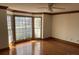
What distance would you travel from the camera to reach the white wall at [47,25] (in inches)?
224

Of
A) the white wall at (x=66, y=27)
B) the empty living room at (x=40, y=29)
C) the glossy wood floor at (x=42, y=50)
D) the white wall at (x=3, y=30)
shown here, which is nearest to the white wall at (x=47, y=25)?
the empty living room at (x=40, y=29)

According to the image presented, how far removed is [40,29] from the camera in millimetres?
5750

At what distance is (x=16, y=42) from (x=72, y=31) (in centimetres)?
246

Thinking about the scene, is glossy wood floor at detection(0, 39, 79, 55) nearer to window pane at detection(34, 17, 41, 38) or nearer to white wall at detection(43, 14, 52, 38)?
window pane at detection(34, 17, 41, 38)

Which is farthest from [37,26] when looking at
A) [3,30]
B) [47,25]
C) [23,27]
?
[3,30]

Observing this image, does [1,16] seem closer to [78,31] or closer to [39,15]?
[39,15]

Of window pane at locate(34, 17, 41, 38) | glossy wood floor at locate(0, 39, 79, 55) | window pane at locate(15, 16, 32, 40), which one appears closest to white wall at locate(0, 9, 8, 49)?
glossy wood floor at locate(0, 39, 79, 55)

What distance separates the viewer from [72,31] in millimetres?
4680

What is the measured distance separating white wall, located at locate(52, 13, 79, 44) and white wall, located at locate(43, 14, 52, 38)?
17cm

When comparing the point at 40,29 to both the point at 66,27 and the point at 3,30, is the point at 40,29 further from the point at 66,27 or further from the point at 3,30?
the point at 3,30

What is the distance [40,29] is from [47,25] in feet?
1.45
